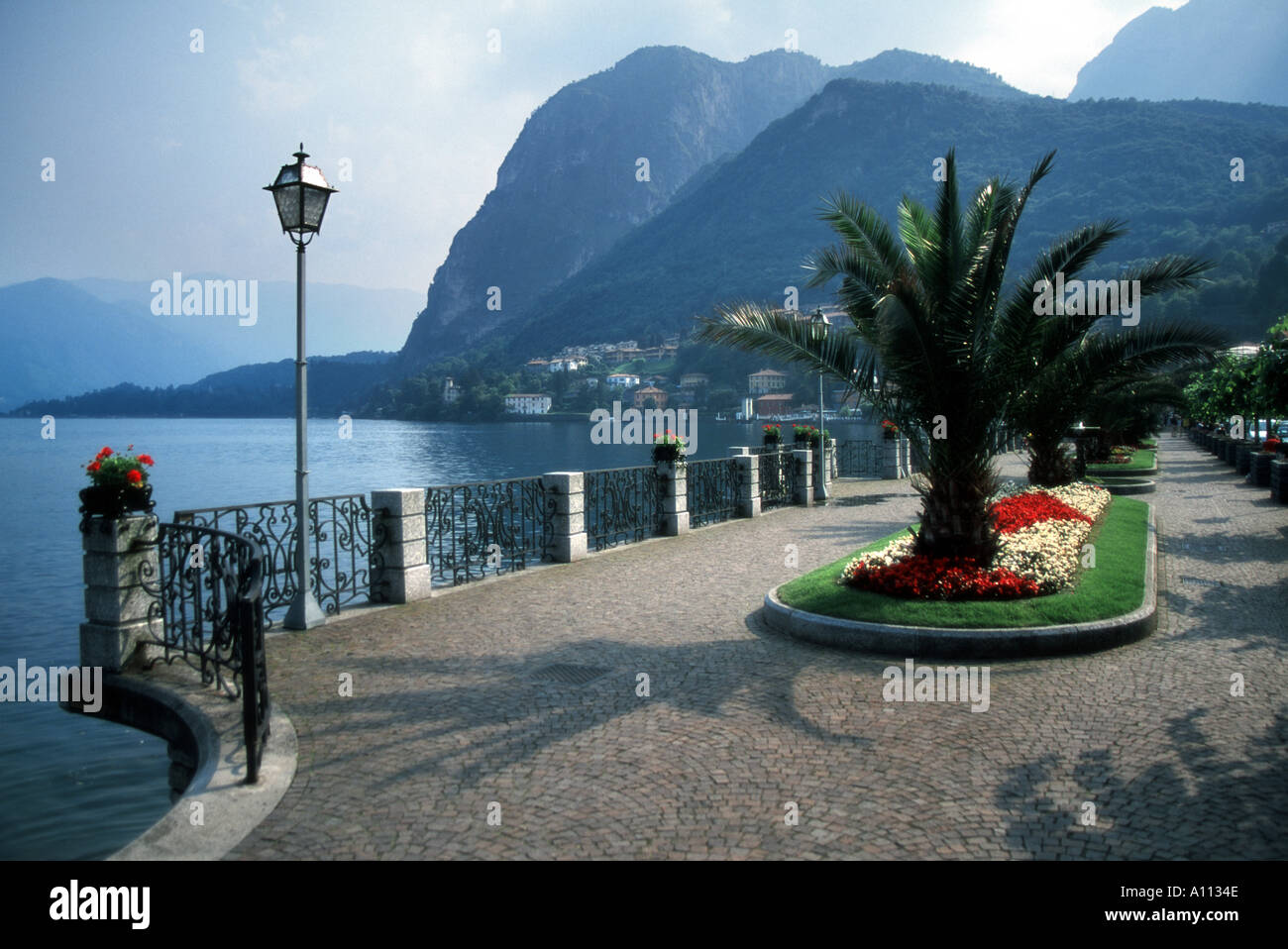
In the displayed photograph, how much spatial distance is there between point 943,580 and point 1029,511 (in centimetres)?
597

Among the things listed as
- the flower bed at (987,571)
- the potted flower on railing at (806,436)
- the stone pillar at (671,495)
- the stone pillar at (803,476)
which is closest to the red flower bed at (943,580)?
the flower bed at (987,571)

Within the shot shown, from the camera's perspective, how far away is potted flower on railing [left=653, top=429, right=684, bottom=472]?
53.6ft

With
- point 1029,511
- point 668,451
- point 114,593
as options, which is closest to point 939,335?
point 1029,511

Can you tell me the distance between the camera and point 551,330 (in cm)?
19062

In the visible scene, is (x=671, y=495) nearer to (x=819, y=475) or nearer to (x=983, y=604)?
(x=983, y=604)

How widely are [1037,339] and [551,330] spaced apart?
184576 millimetres

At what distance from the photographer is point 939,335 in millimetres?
9320

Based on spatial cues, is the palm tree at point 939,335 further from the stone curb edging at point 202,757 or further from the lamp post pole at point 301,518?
the stone curb edging at point 202,757

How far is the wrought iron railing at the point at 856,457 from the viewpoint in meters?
31.8

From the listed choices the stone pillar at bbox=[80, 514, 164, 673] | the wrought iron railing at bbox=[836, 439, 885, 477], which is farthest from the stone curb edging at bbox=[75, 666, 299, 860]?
the wrought iron railing at bbox=[836, 439, 885, 477]

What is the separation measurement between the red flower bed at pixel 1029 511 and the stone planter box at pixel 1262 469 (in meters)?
12.7
